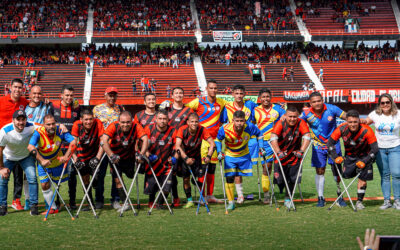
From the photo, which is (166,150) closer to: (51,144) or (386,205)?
(51,144)

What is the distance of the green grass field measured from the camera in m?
6.61

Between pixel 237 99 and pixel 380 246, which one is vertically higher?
pixel 237 99

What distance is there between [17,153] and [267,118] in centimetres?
521

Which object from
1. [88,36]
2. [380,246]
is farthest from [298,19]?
[380,246]

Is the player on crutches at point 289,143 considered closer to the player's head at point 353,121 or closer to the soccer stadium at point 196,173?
the soccer stadium at point 196,173

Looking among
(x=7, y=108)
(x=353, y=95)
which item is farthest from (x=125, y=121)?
(x=353, y=95)

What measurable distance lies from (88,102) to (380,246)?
3306 cm

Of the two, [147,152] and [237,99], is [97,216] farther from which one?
[237,99]

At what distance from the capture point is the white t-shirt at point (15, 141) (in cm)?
841

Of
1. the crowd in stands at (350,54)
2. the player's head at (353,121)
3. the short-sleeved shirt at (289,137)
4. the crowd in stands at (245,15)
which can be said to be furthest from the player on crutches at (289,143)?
the crowd in stands at (350,54)

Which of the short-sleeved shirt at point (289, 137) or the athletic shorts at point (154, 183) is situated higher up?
the short-sleeved shirt at point (289, 137)

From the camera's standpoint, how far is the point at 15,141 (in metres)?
8.54

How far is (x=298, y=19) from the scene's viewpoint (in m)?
45.8

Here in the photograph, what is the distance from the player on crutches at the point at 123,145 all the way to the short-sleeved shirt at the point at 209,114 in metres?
1.65
